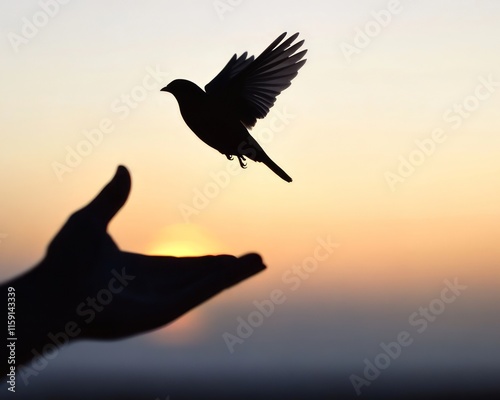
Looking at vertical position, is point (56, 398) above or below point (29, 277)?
below

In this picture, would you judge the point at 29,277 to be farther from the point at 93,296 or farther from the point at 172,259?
the point at 172,259

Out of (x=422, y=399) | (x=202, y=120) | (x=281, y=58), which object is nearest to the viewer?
(x=202, y=120)

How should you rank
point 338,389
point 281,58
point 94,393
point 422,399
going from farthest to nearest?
point 338,389
point 94,393
point 422,399
point 281,58

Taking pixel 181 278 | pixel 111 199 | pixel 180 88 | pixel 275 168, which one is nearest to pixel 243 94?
pixel 275 168

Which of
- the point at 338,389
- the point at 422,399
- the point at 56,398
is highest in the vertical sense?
the point at 422,399

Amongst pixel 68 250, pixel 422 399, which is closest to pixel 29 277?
pixel 68 250

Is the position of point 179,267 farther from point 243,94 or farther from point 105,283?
point 243,94

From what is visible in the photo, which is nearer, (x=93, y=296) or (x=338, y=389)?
(x=93, y=296)
